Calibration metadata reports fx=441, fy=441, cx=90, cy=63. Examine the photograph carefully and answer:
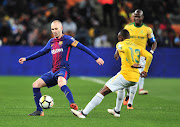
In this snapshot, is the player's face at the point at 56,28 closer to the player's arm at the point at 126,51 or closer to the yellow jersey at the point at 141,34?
the player's arm at the point at 126,51

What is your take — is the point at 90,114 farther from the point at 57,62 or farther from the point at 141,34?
the point at 141,34

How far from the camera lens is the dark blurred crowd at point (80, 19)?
21.4 meters

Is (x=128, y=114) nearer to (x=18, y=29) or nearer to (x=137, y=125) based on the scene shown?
(x=137, y=125)

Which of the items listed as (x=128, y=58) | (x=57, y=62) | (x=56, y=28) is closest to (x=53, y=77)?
(x=57, y=62)

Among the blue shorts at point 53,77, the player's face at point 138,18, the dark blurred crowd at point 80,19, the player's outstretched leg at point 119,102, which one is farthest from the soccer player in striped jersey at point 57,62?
the dark blurred crowd at point 80,19

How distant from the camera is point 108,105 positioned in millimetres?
10344

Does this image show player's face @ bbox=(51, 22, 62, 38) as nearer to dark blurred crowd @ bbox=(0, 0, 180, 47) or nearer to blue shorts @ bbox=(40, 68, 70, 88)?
blue shorts @ bbox=(40, 68, 70, 88)

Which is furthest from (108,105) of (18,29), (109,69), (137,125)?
(18,29)

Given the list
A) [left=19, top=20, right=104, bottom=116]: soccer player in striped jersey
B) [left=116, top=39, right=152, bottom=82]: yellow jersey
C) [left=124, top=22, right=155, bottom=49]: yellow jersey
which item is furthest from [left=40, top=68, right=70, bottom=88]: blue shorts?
[left=124, top=22, right=155, bottom=49]: yellow jersey

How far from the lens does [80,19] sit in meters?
22.3

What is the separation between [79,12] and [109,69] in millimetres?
3901

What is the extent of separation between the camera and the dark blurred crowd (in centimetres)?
2138

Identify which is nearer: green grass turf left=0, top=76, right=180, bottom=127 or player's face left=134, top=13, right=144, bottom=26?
green grass turf left=0, top=76, right=180, bottom=127

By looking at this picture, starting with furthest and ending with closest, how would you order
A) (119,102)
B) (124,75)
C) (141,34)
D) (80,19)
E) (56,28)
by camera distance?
(80,19) < (141,34) < (56,28) < (119,102) < (124,75)
